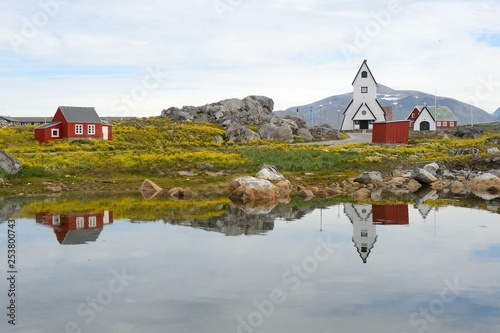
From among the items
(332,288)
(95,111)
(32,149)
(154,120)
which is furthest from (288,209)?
(154,120)

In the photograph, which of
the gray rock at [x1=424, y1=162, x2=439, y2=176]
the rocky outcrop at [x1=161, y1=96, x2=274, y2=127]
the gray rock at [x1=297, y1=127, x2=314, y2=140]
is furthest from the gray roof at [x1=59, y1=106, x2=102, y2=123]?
the gray rock at [x1=424, y1=162, x2=439, y2=176]

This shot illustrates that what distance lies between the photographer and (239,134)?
83.9 metres

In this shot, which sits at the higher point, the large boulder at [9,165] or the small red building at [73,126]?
the small red building at [73,126]

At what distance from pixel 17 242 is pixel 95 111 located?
5707 centimetres

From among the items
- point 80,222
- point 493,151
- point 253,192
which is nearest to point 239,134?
point 493,151

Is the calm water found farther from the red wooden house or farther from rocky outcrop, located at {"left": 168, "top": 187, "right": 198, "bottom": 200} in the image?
the red wooden house

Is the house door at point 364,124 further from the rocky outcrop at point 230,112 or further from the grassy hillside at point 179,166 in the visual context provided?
the grassy hillside at point 179,166

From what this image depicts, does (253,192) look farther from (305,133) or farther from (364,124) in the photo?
(364,124)

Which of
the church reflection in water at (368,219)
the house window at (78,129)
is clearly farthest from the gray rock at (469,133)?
the church reflection in water at (368,219)

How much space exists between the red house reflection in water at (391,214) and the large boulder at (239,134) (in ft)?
166

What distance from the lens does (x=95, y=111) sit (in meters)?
77.4

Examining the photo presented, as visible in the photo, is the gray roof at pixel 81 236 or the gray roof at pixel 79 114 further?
the gray roof at pixel 79 114

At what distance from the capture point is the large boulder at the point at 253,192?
35.7 m

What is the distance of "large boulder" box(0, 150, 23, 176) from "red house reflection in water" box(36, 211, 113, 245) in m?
13.0
